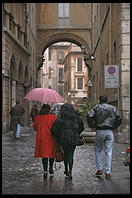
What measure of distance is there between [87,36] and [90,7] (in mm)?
2759

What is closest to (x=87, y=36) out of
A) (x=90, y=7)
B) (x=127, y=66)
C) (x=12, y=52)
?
(x=90, y=7)

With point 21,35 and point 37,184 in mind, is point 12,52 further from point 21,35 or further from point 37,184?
point 37,184

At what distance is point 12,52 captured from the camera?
2234cm

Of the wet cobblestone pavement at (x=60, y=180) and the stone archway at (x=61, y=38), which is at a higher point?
the stone archway at (x=61, y=38)

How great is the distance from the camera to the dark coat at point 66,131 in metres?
7.39

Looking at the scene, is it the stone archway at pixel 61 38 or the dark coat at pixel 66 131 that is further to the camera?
the stone archway at pixel 61 38

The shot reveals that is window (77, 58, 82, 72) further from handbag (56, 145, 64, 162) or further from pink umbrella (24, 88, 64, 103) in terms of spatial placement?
handbag (56, 145, 64, 162)

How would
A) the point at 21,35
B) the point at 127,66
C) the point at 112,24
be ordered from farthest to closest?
the point at 21,35 < the point at 112,24 < the point at 127,66

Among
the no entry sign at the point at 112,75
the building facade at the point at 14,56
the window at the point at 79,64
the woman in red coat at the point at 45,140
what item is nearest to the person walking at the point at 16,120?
the building facade at the point at 14,56

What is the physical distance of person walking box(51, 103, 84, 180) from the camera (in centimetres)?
740

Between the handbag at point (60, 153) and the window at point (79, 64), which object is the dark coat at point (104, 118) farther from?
the window at point (79, 64)

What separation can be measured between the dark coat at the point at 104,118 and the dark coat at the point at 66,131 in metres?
0.35

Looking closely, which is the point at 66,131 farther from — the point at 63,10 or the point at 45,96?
the point at 63,10

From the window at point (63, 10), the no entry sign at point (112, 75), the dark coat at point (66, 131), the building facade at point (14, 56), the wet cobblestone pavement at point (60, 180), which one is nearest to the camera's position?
the wet cobblestone pavement at point (60, 180)
